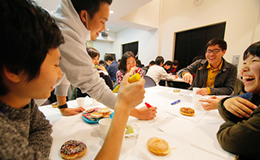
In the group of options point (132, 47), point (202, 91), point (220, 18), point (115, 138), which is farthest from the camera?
point (132, 47)

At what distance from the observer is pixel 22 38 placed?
0.95 feet

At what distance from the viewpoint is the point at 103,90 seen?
0.74m

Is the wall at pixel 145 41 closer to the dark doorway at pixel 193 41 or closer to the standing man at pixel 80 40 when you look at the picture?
the dark doorway at pixel 193 41

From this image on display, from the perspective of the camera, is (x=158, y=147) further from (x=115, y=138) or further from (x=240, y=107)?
(x=240, y=107)

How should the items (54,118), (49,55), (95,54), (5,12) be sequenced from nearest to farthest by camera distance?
(5,12)
(49,55)
(54,118)
(95,54)

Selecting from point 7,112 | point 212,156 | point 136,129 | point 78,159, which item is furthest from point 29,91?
point 212,156

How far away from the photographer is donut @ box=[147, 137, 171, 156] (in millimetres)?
525

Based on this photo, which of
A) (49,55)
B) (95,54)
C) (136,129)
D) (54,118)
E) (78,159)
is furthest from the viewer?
(95,54)

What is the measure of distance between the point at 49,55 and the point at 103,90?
0.40 m

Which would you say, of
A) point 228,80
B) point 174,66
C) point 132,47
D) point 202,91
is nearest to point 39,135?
point 202,91

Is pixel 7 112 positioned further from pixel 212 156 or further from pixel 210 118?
pixel 210 118

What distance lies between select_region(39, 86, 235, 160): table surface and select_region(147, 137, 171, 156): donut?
2 cm

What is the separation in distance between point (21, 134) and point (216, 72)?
2.31m

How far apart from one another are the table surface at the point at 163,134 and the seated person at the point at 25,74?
18 cm
